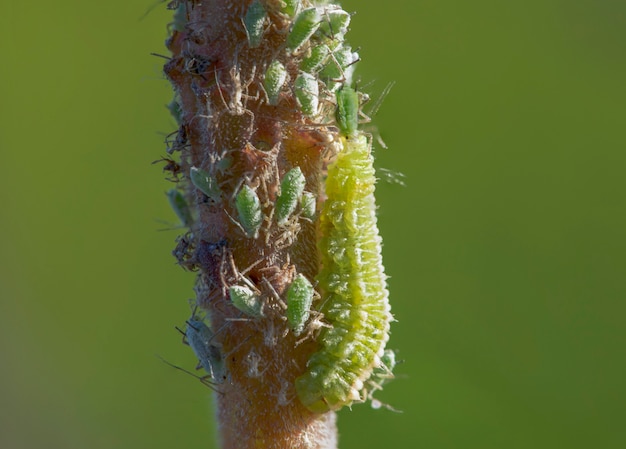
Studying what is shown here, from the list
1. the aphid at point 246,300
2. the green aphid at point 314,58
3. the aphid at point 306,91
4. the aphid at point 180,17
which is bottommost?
the aphid at point 246,300

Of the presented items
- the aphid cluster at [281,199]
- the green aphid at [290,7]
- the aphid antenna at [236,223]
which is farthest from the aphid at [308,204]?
the green aphid at [290,7]

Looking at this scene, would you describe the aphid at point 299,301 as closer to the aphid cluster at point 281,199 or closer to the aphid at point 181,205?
the aphid cluster at point 281,199

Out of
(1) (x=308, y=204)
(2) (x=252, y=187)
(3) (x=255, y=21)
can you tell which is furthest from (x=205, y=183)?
(3) (x=255, y=21)

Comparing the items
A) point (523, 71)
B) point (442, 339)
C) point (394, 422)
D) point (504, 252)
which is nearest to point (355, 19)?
point (523, 71)

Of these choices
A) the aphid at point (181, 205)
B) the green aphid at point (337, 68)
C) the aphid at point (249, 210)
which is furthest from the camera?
the aphid at point (181, 205)

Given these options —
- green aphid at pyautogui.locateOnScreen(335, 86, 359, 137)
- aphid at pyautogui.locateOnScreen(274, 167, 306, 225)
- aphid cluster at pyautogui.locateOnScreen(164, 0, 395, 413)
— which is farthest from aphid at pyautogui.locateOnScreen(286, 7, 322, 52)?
aphid at pyautogui.locateOnScreen(274, 167, 306, 225)

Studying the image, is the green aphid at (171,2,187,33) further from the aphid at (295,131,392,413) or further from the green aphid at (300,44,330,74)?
the aphid at (295,131,392,413)

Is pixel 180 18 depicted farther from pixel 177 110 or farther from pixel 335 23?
pixel 335 23

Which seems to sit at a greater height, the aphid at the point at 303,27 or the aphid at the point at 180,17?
the aphid at the point at 180,17
